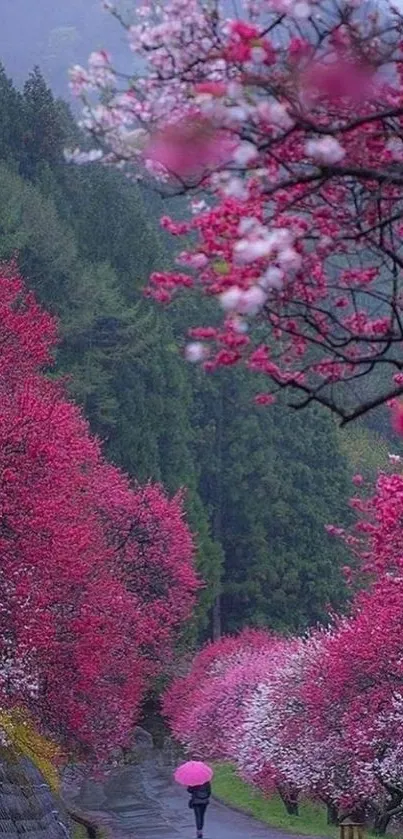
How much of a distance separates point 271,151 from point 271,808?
21.8m

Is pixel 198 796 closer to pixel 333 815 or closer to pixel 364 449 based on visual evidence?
pixel 333 815

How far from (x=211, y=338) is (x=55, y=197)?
1527 inches

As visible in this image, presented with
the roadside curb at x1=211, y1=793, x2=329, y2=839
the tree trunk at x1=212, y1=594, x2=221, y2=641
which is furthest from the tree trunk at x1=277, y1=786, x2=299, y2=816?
the tree trunk at x1=212, y1=594, x2=221, y2=641

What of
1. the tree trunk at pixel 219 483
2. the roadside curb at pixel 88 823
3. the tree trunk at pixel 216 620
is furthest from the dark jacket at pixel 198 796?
the tree trunk at pixel 219 483

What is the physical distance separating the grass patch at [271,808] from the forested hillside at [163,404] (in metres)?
11.5

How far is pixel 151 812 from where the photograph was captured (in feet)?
79.8

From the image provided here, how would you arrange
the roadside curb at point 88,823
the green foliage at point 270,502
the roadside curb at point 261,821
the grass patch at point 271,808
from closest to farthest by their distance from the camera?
the roadside curb at point 88,823
the roadside curb at point 261,821
the grass patch at point 271,808
the green foliage at point 270,502

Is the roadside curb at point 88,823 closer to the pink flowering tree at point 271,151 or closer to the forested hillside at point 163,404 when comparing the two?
the pink flowering tree at point 271,151

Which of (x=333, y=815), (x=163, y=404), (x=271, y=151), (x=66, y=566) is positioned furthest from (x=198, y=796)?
(x=163, y=404)

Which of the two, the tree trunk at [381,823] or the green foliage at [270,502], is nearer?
the tree trunk at [381,823]

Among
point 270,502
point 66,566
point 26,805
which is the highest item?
point 270,502

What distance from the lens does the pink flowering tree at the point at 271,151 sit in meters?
5.04

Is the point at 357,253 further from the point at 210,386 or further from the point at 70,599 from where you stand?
the point at 210,386

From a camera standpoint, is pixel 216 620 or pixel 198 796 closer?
pixel 198 796
